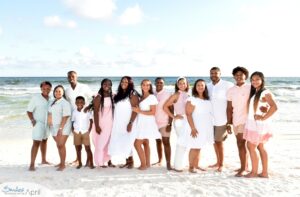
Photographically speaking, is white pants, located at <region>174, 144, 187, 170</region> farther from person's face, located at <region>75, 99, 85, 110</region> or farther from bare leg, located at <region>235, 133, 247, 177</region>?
person's face, located at <region>75, 99, 85, 110</region>

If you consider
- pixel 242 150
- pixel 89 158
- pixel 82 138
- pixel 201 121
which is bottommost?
pixel 89 158

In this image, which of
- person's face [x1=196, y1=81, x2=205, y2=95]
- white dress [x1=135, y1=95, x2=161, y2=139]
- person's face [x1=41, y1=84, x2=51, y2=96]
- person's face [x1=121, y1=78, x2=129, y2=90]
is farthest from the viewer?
person's face [x1=41, y1=84, x2=51, y2=96]

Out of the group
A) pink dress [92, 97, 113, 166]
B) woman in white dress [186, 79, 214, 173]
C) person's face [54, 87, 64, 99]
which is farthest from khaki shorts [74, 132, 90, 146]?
woman in white dress [186, 79, 214, 173]

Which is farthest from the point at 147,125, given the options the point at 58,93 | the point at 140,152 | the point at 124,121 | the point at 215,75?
the point at 58,93

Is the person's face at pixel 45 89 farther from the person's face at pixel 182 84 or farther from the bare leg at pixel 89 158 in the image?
the person's face at pixel 182 84

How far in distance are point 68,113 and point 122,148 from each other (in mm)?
1211

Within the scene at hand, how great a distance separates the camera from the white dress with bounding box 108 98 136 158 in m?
6.55

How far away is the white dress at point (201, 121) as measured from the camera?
6.31 m

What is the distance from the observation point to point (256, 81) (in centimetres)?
589

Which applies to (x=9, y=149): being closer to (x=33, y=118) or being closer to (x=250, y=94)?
(x=33, y=118)

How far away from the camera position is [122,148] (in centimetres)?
656

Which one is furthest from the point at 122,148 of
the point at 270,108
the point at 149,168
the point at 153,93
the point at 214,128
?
the point at 270,108

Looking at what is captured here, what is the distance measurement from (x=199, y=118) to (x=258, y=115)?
3.35 ft

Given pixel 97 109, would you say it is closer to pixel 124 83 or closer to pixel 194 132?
pixel 124 83
